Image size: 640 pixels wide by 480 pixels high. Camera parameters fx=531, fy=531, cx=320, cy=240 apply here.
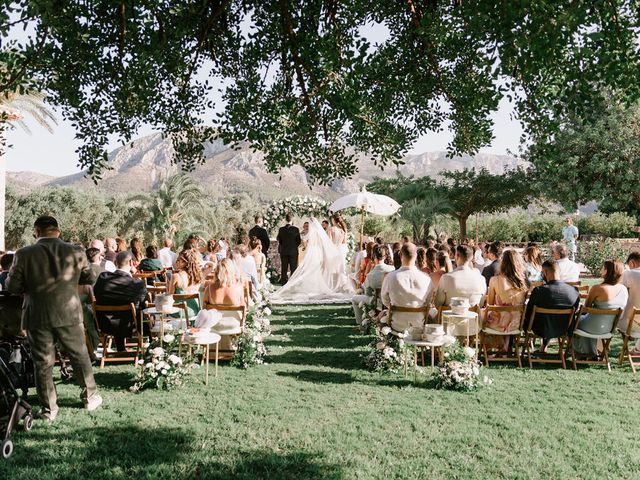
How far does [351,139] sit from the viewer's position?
7.26 metres

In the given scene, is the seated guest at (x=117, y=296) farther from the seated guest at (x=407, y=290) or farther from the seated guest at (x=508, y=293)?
the seated guest at (x=508, y=293)

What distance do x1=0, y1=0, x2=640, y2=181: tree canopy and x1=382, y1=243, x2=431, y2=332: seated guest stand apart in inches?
54.3

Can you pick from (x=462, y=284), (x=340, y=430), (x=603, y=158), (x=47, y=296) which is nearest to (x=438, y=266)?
(x=462, y=284)

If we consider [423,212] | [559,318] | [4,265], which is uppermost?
[423,212]

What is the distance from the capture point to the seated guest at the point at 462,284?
23.6 ft

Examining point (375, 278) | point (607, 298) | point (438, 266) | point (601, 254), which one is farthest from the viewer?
point (601, 254)

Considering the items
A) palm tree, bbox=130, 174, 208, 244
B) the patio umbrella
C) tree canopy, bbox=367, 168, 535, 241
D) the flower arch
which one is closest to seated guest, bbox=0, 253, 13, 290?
the patio umbrella

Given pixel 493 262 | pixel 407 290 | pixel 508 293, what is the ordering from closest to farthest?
pixel 407 290
pixel 508 293
pixel 493 262

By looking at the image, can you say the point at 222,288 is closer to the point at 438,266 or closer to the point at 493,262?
the point at 438,266

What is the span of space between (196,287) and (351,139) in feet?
10.5

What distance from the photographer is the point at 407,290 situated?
271 inches

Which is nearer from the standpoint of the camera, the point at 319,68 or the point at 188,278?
the point at 319,68

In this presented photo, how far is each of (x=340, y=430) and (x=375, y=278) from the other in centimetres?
410

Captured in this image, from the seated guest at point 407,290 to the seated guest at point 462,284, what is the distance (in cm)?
38
